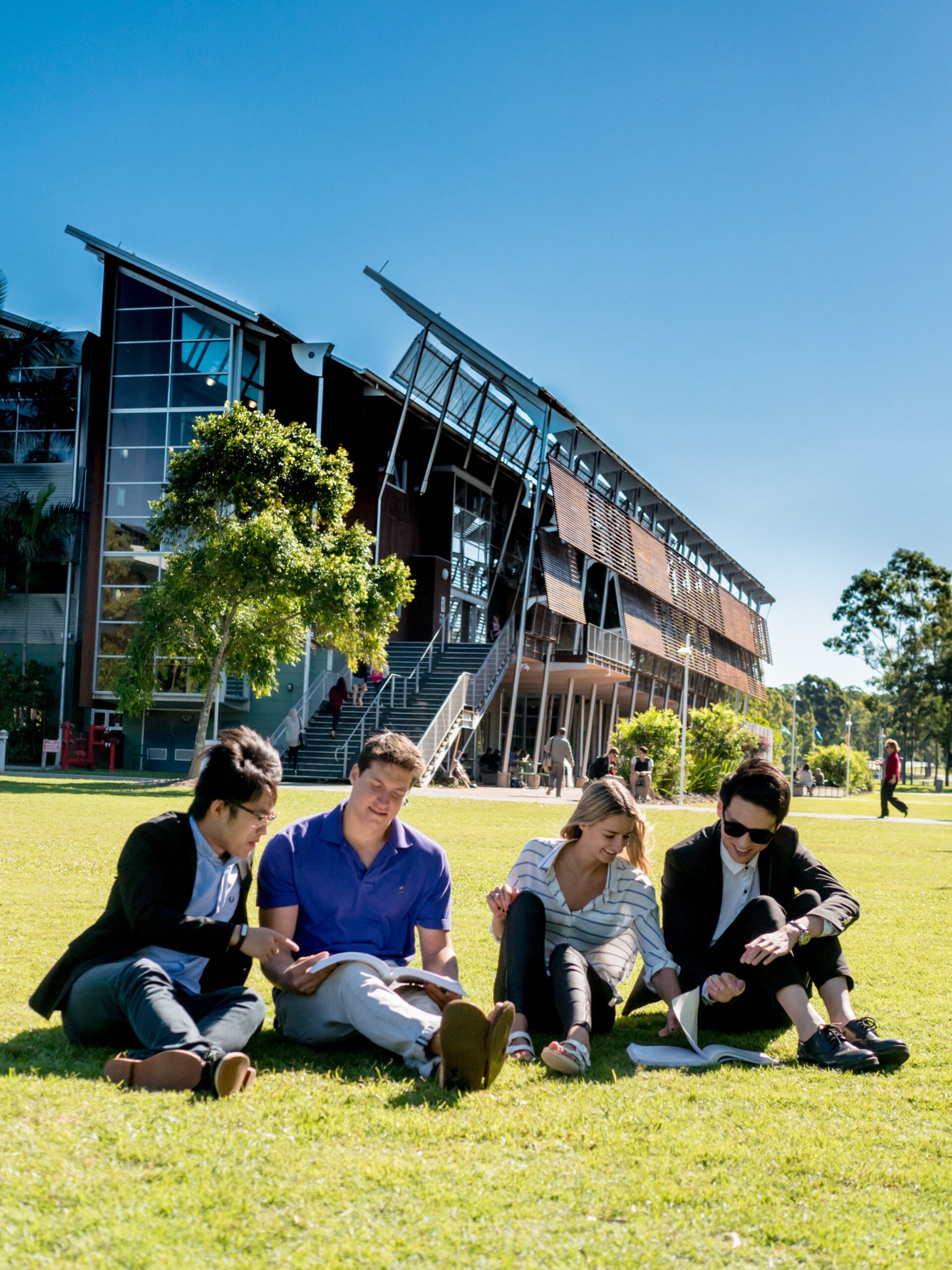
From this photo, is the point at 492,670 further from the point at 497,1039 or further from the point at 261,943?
the point at 497,1039

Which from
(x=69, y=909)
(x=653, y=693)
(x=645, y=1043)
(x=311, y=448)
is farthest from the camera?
(x=653, y=693)

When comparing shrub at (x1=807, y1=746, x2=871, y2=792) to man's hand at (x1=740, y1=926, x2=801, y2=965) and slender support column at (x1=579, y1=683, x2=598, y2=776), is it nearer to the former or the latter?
slender support column at (x1=579, y1=683, x2=598, y2=776)

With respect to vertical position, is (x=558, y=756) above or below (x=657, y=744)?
below

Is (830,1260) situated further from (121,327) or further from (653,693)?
(653,693)

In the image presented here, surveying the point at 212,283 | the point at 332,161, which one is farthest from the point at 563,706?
the point at 332,161

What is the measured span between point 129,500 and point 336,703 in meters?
8.21

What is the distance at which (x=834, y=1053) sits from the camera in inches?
173

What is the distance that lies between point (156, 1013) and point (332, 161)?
52.1ft

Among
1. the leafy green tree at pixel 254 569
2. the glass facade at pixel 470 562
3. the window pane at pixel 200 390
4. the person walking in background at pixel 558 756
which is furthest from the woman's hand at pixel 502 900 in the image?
the glass facade at pixel 470 562

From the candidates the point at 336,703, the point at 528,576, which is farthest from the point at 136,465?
the point at 528,576

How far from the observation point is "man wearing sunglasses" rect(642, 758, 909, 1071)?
14.6 ft

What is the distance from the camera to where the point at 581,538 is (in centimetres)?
3581

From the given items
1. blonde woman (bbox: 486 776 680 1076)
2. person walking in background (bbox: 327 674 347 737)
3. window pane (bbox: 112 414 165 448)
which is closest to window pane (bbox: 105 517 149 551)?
window pane (bbox: 112 414 165 448)

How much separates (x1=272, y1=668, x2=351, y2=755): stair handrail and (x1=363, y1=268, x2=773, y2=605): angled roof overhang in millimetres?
8473
